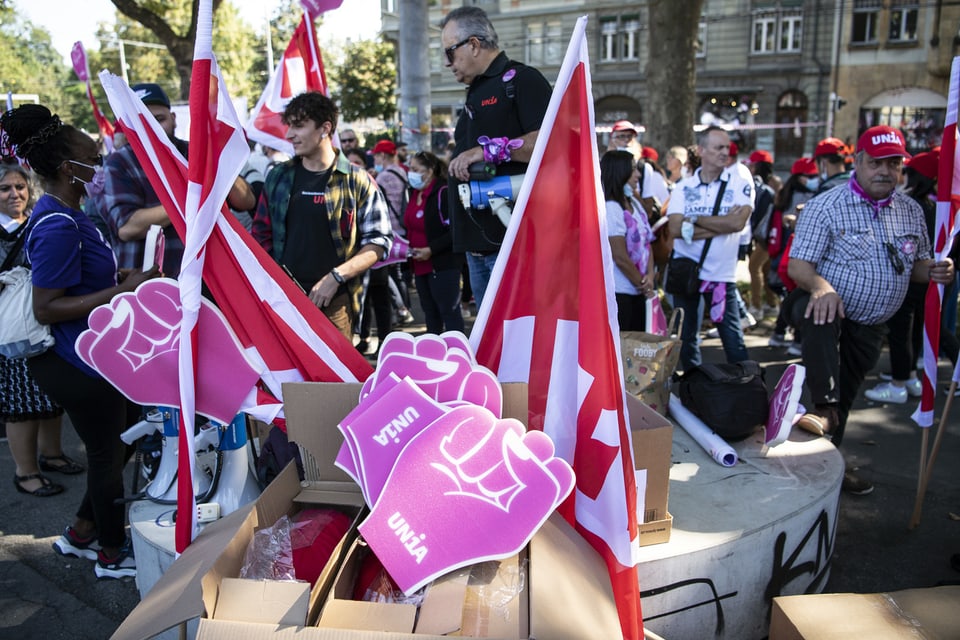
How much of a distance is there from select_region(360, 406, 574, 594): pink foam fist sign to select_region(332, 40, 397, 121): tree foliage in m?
38.7

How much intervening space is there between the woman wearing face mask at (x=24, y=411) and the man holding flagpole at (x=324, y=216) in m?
1.27

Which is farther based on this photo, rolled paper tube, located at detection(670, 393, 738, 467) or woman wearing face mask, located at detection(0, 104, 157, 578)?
rolled paper tube, located at detection(670, 393, 738, 467)

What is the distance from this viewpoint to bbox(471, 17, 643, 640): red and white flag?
2.00m

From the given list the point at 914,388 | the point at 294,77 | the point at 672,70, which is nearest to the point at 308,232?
the point at 294,77

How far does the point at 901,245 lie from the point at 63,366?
3829 mm

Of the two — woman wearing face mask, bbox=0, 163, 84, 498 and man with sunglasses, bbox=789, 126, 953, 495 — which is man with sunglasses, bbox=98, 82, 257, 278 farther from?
man with sunglasses, bbox=789, 126, 953, 495

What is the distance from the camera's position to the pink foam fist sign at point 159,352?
228 cm

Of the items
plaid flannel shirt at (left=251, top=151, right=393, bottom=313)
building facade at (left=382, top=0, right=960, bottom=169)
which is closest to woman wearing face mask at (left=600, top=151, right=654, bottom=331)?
plaid flannel shirt at (left=251, top=151, right=393, bottom=313)

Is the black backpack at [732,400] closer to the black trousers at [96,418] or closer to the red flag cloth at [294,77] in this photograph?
the black trousers at [96,418]

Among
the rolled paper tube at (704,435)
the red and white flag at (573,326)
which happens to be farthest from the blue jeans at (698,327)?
the red and white flag at (573,326)

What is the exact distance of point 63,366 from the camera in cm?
290

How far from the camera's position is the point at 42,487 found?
3980 millimetres

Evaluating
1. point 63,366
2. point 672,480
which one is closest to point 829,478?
point 672,480

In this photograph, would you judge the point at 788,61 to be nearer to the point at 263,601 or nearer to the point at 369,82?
the point at 369,82
